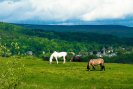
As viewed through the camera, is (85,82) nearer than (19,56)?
No

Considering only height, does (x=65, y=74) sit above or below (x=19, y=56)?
below

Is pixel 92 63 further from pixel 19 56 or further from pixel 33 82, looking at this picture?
pixel 19 56

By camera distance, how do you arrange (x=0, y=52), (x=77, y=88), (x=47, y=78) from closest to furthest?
(x=0, y=52) → (x=77, y=88) → (x=47, y=78)

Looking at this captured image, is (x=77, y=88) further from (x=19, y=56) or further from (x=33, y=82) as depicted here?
(x=19, y=56)

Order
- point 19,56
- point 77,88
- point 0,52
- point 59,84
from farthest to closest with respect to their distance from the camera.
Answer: point 59,84, point 77,88, point 19,56, point 0,52

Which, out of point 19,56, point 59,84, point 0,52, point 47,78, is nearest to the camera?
point 0,52

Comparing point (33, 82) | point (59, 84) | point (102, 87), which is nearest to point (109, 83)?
point (102, 87)

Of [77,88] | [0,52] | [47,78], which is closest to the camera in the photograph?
[0,52]

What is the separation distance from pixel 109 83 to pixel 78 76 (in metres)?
5.99

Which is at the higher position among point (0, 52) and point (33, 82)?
point (0, 52)

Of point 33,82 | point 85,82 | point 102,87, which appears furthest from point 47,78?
point 102,87

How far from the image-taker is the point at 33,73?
6016 cm

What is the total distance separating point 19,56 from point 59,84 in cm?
1963

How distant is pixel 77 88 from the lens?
1918 inches
